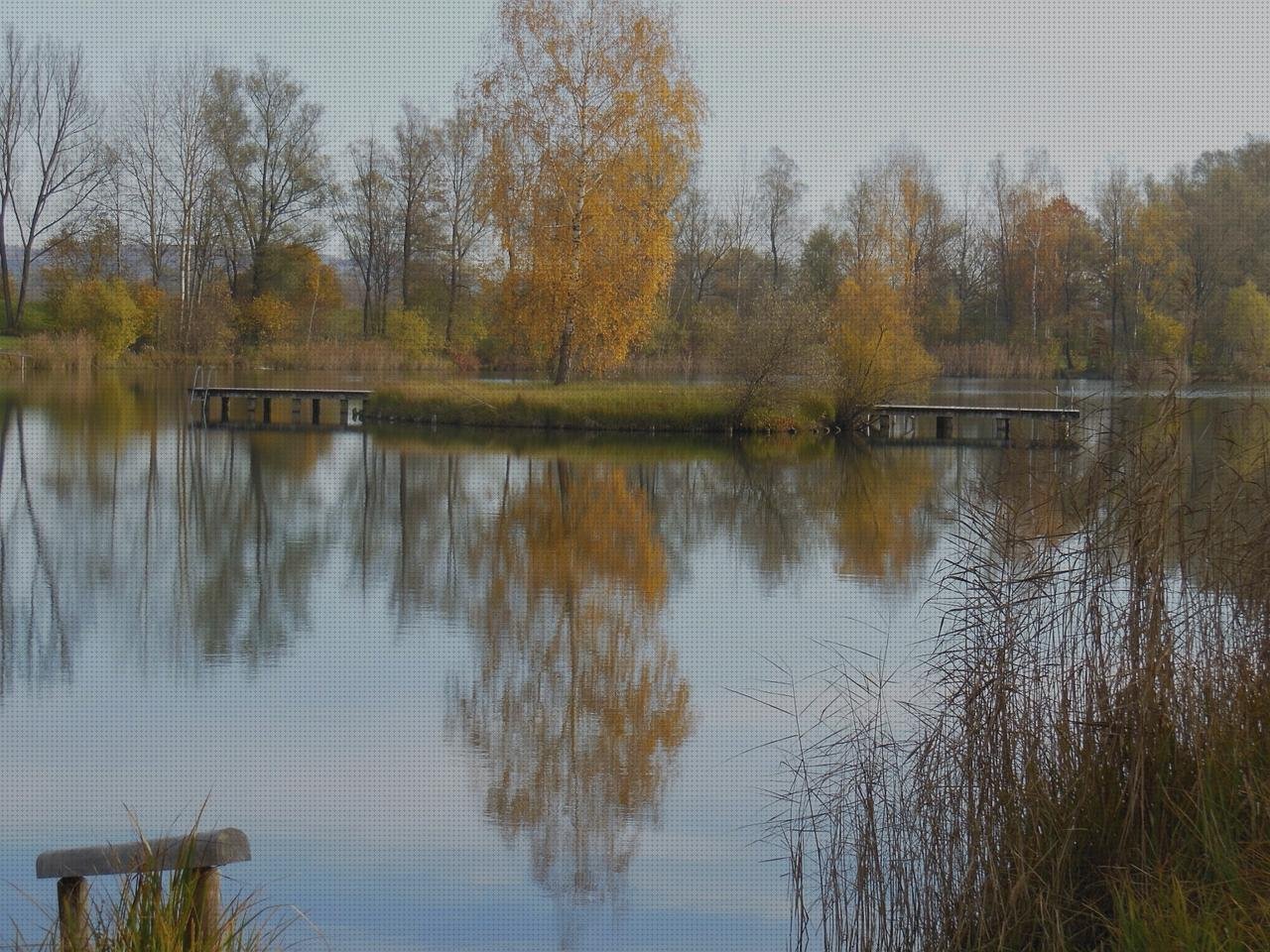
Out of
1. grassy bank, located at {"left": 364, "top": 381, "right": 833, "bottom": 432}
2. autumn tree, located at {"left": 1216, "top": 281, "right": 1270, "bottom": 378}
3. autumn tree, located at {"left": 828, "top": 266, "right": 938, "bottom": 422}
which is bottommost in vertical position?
grassy bank, located at {"left": 364, "top": 381, "right": 833, "bottom": 432}

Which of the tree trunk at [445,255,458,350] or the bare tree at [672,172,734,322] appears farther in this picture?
the bare tree at [672,172,734,322]

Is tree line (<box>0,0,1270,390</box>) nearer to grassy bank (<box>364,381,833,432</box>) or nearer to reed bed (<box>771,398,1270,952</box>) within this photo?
grassy bank (<box>364,381,833,432</box>)

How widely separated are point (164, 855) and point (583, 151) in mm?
25992

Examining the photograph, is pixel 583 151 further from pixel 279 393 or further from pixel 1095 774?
pixel 1095 774

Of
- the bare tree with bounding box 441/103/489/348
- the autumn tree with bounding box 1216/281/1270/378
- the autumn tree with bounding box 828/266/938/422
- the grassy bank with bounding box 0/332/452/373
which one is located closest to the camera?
the autumn tree with bounding box 828/266/938/422

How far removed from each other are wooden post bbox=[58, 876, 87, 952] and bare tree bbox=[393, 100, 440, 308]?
45809 millimetres

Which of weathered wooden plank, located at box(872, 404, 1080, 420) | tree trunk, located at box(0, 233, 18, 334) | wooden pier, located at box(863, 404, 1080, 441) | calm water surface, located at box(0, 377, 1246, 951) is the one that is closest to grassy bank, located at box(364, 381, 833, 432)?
wooden pier, located at box(863, 404, 1080, 441)

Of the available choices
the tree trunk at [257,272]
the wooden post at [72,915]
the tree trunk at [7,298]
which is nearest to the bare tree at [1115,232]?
the tree trunk at [257,272]

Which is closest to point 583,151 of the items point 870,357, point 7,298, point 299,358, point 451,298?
point 870,357

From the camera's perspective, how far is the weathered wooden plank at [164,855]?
314 cm

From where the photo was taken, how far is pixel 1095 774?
437 cm

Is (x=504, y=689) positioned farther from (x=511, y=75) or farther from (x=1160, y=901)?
(x=511, y=75)

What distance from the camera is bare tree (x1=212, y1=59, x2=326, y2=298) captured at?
45875 millimetres

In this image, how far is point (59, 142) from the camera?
45.8 meters
